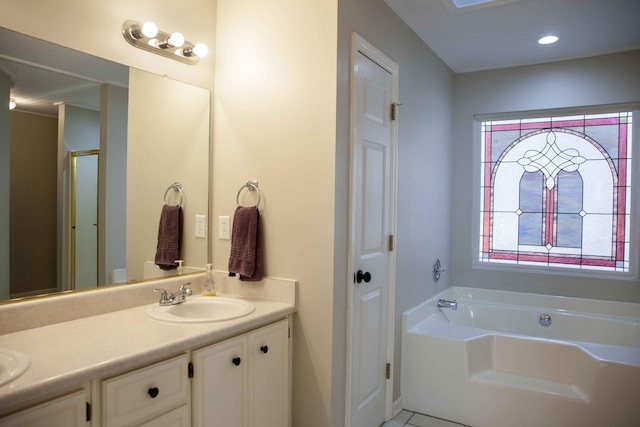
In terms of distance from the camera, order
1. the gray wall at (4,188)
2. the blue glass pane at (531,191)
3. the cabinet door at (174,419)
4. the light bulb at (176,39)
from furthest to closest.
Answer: the blue glass pane at (531,191) → the light bulb at (176,39) → the gray wall at (4,188) → the cabinet door at (174,419)

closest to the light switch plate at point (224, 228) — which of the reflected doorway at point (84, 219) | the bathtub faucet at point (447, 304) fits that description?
the reflected doorway at point (84, 219)

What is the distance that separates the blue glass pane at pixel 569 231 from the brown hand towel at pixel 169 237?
9.91 feet

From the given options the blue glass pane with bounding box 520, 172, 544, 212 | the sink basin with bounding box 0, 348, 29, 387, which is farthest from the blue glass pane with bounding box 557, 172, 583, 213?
the sink basin with bounding box 0, 348, 29, 387

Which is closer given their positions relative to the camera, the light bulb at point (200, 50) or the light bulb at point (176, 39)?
the light bulb at point (176, 39)

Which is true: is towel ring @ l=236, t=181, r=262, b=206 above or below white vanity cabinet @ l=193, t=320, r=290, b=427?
above

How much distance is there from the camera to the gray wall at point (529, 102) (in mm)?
3287

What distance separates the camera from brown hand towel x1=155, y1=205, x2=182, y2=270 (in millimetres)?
2201

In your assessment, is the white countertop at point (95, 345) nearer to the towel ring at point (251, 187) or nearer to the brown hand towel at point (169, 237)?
the brown hand towel at point (169, 237)

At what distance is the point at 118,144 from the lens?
1.97 m

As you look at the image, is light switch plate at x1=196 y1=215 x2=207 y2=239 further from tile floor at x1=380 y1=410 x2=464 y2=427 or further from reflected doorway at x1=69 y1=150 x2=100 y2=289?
tile floor at x1=380 y1=410 x2=464 y2=427

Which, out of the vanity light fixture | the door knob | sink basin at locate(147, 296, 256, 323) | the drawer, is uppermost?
the vanity light fixture

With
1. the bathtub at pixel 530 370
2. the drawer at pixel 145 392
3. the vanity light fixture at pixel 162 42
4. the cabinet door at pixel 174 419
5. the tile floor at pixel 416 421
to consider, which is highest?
the vanity light fixture at pixel 162 42

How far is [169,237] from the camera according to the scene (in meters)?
2.24

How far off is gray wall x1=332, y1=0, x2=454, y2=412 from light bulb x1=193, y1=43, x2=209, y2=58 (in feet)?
2.36
